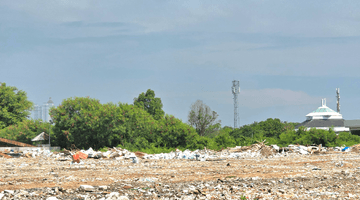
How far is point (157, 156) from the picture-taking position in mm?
23469

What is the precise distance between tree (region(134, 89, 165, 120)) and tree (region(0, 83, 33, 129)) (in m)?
17.2

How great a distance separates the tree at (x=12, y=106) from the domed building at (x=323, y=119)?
42.1 m

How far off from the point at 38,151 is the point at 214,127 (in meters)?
22.7

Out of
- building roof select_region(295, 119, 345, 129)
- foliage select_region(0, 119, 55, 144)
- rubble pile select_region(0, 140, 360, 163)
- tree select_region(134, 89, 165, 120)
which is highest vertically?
tree select_region(134, 89, 165, 120)

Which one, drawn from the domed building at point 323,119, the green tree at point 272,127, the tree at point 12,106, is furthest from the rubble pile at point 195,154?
the domed building at point 323,119

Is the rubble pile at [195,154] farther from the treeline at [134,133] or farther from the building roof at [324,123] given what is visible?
the building roof at [324,123]

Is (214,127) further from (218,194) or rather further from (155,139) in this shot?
(218,194)

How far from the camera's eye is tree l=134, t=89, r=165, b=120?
158ft

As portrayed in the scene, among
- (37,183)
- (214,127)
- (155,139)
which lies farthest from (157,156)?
(214,127)

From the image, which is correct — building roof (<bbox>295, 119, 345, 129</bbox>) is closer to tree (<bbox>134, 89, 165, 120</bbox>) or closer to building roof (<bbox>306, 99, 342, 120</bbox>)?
building roof (<bbox>306, 99, 342, 120</bbox>)

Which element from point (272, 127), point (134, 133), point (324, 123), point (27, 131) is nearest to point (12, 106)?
point (27, 131)

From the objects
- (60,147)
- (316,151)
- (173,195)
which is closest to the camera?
(173,195)

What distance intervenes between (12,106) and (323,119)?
1953 inches

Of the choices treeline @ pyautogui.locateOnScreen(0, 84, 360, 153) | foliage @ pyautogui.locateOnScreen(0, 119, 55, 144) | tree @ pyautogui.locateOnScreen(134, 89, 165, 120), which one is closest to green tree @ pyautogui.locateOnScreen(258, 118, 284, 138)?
treeline @ pyautogui.locateOnScreen(0, 84, 360, 153)
